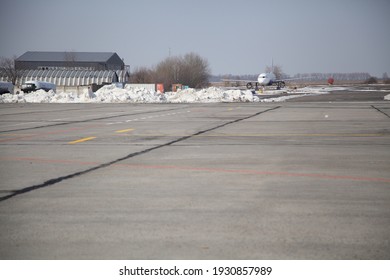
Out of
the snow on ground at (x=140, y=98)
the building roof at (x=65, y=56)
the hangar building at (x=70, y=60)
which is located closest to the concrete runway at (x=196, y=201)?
the snow on ground at (x=140, y=98)

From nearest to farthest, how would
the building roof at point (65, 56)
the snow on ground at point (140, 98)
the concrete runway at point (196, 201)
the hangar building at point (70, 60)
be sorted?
the concrete runway at point (196, 201), the snow on ground at point (140, 98), the hangar building at point (70, 60), the building roof at point (65, 56)

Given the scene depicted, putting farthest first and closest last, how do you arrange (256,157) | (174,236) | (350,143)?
1. (350,143)
2. (256,157)
3. (174,236)

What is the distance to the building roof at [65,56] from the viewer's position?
15712cm

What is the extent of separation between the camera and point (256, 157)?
10.9 meters

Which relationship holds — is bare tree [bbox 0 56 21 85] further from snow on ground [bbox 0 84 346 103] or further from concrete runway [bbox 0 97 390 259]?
concrete runway [bbox 0 97 390 259]

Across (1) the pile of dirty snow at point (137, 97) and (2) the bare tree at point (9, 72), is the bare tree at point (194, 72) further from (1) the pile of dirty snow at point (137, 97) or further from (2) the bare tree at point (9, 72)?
(1) the pile of dirty snow at point (137, 97)

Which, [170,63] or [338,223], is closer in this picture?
[338,223]

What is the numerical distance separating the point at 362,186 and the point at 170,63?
130 m

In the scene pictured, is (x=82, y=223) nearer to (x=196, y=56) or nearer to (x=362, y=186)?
(x=362, y=186)

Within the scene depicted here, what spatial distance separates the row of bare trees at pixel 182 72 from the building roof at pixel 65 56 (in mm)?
22791

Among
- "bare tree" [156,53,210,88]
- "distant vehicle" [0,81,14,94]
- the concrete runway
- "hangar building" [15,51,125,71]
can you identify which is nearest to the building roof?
"hangar building" [15,51,125,71]
